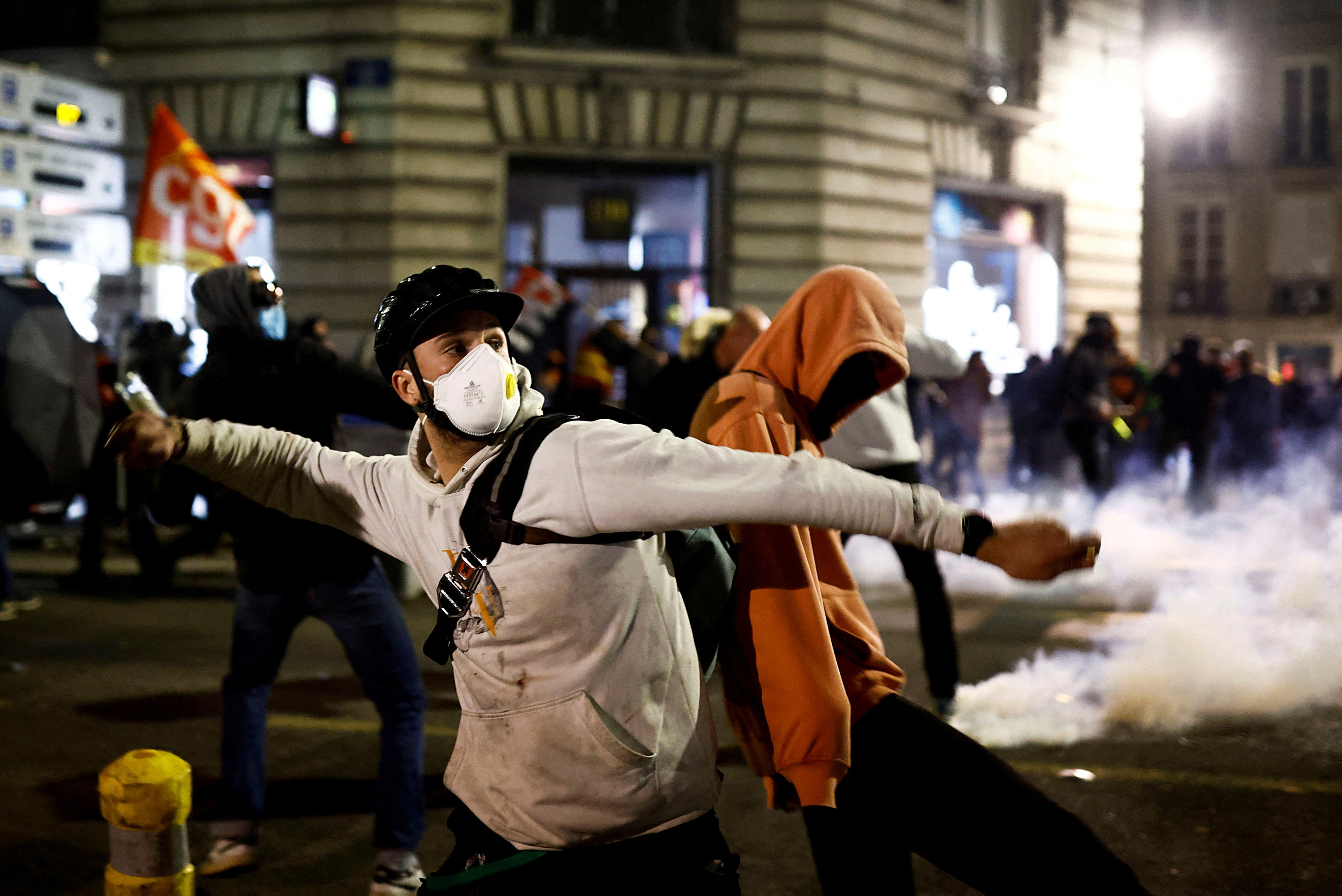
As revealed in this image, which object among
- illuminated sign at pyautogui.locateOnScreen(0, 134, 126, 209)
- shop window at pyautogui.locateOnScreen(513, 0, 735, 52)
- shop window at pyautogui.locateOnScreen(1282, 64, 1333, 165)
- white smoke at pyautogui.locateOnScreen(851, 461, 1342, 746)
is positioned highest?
shop window at pyautogui.locateOnScreen(1282, 64, 1333, 165)

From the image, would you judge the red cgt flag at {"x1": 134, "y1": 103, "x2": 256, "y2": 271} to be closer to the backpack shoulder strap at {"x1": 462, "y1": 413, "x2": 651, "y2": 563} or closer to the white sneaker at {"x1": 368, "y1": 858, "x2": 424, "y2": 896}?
the white sneaker at {"x1": 368, "y1": 858, "x2": 424, "y2": 896}

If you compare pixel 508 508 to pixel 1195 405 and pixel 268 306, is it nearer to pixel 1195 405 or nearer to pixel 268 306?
pixel 268 306

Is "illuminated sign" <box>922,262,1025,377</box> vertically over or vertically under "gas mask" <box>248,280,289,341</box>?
over

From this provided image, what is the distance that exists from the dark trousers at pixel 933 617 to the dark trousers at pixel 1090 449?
261 inches

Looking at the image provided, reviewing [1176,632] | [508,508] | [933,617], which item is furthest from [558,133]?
[508,508]

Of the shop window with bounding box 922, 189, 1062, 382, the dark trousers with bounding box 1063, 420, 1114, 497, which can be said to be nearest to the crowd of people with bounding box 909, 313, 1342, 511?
the dark trousers with bounding box 1063, 420, 1114, 497

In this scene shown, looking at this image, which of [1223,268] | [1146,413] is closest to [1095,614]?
[1146,413]

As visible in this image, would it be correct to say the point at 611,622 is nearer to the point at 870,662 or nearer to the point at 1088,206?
the point at 870,662

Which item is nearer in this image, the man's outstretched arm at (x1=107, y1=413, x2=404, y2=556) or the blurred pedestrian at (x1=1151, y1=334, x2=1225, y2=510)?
the man's outstretched arm at (x1=107, y1=413, x2=404, y2=556)

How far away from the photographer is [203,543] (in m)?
8.94

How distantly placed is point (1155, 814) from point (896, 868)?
220cm

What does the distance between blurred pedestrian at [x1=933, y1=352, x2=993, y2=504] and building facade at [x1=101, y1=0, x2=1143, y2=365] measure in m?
1.62

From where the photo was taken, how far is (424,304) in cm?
215

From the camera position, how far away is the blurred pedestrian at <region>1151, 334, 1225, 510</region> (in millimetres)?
13820
